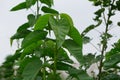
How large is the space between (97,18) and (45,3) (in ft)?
5.07

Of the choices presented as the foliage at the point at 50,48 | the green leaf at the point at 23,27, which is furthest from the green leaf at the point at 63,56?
the green leaf at the point at 23,27

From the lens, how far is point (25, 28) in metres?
3.28

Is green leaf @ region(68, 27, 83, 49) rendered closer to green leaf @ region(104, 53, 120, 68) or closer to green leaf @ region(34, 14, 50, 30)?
green leaf @ region(34, 14, 50, 30)

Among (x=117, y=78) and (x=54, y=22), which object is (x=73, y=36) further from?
(x=117, y=78)

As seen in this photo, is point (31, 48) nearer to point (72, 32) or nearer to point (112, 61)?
point (72, 32)

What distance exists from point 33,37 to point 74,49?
28 centimetres

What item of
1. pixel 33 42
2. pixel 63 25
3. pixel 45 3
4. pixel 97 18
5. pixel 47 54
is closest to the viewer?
pixel 63 25

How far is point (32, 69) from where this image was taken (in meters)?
2.68

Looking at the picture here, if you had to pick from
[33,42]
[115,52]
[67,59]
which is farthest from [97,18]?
[33,42]

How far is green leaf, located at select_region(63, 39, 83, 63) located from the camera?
251 centimetres

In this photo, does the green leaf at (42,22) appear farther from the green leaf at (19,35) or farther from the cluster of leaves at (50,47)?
the green leaf at (19,35)

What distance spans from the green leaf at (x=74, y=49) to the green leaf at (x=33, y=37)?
178 millimetres

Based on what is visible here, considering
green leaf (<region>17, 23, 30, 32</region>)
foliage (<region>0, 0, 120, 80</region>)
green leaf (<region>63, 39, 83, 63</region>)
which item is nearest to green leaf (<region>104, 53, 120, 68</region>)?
foliage (<region>0, 0, 120, 80</region>)

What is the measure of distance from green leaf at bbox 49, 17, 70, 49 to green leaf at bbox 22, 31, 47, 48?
18cm
